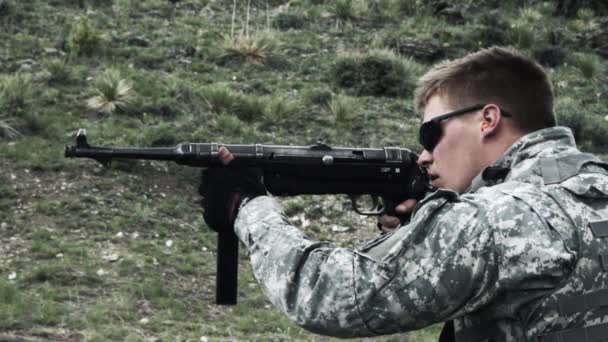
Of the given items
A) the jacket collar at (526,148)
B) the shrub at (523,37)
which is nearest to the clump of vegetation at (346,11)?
the shrub at (523,37)

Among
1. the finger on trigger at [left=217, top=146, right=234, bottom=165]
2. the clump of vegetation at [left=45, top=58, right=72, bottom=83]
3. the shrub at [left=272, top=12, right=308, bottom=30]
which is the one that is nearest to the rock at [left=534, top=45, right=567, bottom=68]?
the shrub at [left=272, top=12, right=308, bottom=30]

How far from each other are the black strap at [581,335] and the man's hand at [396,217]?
53.2 inches

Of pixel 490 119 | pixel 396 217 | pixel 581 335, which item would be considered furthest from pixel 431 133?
pixel 396 217

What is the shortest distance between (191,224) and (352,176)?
428 centimetres

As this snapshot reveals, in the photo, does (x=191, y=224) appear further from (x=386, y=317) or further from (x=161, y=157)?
(x=386, y=317)

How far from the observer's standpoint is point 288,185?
345cm

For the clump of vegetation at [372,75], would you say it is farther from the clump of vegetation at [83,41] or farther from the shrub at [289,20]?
the clump of vegetation at [83,41]

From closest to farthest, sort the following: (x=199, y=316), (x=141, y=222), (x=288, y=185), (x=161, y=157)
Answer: (x=161, y=157), (x=288, y=185), (x=199, y=316), (x=141, y=222)

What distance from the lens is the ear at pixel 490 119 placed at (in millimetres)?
2648

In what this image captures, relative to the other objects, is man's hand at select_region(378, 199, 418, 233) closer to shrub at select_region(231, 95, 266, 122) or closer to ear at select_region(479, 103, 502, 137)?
ear at select_region(479, 103, 502, 137)

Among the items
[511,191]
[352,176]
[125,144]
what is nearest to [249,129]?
[125,144]

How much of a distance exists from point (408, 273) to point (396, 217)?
148 centimetres

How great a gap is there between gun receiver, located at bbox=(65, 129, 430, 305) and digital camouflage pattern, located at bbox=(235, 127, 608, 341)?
2.68 ft

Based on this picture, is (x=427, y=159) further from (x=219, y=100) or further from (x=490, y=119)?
(x=219, y=100)
